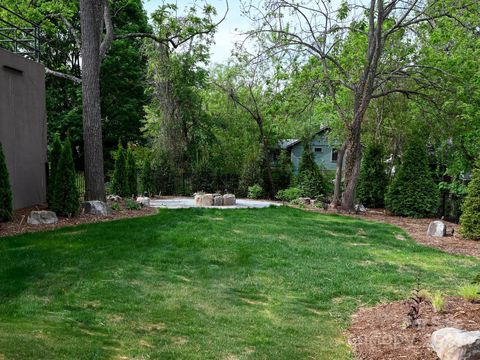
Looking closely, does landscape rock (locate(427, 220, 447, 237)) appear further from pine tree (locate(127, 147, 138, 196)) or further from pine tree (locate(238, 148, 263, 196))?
pine tree (locate(127, 147, 138, 196))

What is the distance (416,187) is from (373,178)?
2.57 meters

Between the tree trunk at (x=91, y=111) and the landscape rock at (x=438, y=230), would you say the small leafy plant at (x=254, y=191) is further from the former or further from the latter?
the landscape rock at (x=438, y=230)

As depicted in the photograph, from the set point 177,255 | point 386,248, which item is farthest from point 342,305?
point 386,248

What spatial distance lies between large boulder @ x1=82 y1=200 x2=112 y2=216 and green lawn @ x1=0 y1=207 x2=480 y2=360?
121 centimetres

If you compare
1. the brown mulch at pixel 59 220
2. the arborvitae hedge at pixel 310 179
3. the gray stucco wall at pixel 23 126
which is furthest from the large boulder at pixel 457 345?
the arborvitae hedge at pixel 310 179

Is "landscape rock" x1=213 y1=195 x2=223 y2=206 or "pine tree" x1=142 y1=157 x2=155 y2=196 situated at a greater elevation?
"pine tree" x1=142 y1=157 x2=155 y2=196

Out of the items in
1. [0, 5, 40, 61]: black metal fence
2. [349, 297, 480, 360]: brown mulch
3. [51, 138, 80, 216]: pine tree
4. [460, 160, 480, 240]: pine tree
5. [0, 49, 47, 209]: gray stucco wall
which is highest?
[0, 5, 40, 61]: black metal fence

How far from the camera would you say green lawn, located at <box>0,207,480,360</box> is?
13.2 feet

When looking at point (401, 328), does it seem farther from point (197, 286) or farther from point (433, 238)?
point (433, 238)

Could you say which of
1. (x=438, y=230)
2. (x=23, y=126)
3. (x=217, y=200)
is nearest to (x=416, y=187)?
(x=438, y=230)

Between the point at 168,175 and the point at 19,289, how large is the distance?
1506cm

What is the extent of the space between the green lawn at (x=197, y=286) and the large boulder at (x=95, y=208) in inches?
47.4

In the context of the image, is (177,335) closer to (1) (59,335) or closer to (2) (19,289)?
(1) (59,335)

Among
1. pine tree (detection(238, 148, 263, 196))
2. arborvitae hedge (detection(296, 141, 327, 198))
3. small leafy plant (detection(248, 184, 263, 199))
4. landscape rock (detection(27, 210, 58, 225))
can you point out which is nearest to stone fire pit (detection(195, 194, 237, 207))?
small leafy plant (detection(248, 184, 263, 199))
